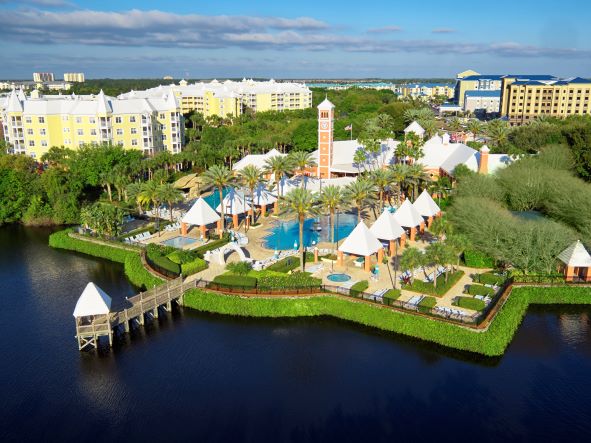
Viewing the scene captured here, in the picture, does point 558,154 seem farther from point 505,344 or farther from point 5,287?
point 5,287

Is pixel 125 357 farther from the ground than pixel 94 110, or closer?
closer

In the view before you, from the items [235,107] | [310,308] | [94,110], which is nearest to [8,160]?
[94,110]

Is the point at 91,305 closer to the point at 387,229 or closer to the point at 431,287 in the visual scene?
the point at 431,287

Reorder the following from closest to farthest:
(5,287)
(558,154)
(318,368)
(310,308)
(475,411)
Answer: (475,411)
(318,368)
(310,308)
(5,287)
(558,154)

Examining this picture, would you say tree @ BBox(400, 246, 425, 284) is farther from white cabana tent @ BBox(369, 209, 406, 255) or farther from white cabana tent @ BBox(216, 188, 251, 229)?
white cabana tent @ BBox(216, 188, 251, 229)

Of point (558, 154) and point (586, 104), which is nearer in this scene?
point (558, 154)

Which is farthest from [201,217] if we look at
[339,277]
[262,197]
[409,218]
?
[409,218]
